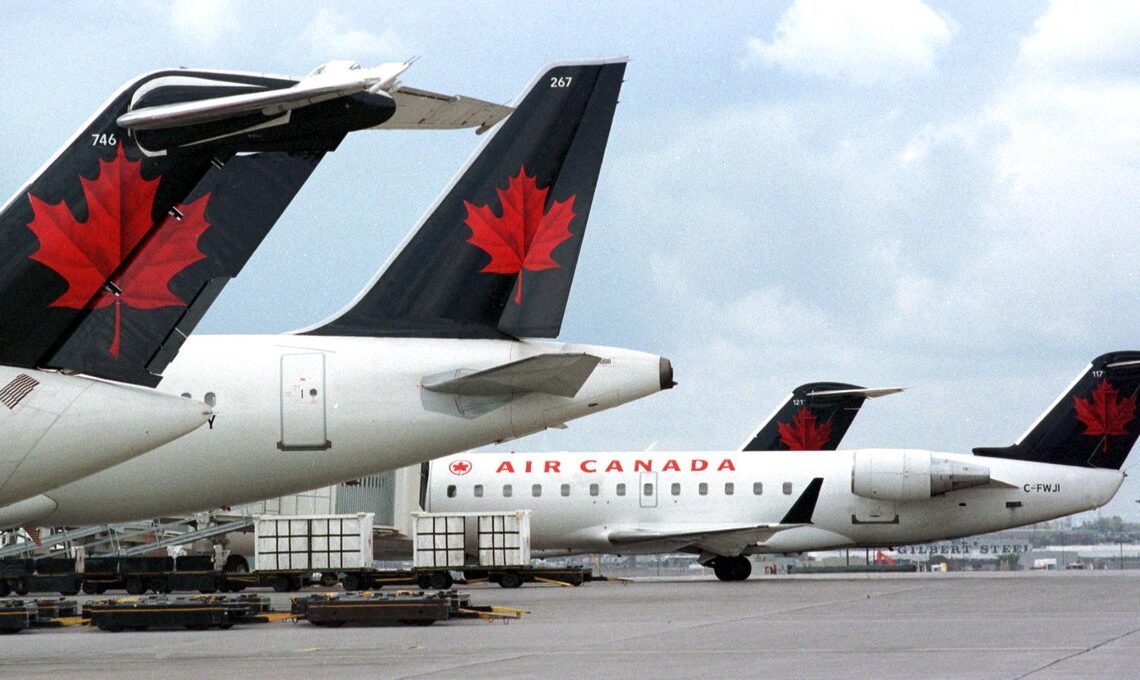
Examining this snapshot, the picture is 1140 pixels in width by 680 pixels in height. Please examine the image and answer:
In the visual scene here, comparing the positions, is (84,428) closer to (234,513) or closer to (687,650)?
(687,650)

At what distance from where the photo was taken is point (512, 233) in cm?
2025

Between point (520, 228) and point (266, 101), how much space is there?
368 inches

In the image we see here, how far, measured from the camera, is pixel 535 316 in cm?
2016

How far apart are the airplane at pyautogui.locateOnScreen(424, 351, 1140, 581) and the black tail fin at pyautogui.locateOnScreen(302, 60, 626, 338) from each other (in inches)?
801

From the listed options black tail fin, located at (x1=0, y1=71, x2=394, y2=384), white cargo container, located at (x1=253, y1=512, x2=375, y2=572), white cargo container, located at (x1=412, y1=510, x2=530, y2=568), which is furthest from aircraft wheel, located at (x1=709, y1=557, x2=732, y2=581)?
black tail fin, located at (x1=0, y1=71, x2=394, y2=384)

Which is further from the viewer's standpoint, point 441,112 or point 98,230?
point 441,112

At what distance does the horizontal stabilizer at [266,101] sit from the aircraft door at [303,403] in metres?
7.06

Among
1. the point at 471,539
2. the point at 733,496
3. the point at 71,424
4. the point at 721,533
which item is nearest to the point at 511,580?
the point at 471,539

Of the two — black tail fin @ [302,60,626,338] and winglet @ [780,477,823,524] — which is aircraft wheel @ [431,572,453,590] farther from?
black tail fin @ [302,60,626,338]

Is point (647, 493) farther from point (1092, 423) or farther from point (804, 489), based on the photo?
point (1092, 423)

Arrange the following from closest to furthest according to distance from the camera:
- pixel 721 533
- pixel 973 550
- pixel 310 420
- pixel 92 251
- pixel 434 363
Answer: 1. pixel 92 251
2. pixel 310 420
3. pixel 434 363
4. pixel 721 533
5. pixel 973 550

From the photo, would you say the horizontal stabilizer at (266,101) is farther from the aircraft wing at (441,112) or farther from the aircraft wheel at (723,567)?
the aircraft wheel at (723,567)

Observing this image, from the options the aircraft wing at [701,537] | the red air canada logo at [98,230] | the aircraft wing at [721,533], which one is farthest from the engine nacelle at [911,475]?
the red air canada logo at [98,230]

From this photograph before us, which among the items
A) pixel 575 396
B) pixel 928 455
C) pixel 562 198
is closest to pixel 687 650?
pixel 575 396
